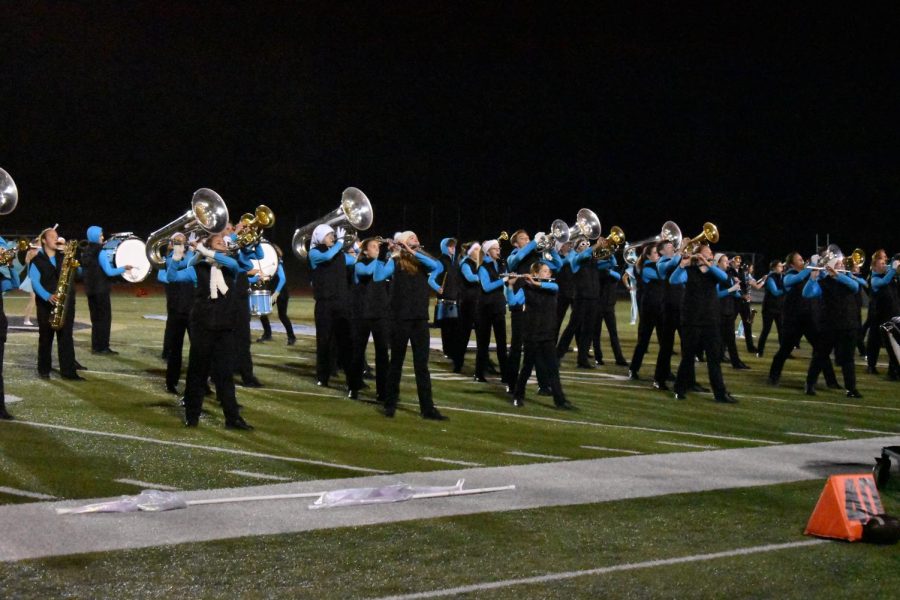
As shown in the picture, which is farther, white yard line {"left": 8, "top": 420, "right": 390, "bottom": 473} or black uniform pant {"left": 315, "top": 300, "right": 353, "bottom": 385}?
black uniform pant {"left": 315, "top": 300, "right": 353, "bottom": 385}

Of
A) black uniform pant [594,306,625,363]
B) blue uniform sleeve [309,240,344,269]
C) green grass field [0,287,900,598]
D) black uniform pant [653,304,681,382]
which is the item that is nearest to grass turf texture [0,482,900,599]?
green grass field [0,287,900,598]

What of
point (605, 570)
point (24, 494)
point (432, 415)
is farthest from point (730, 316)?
point (24, 494)

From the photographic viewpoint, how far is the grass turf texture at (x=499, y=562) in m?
4.69

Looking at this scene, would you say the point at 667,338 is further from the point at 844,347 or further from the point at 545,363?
the point at 545,363

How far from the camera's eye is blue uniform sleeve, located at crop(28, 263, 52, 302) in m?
11.3

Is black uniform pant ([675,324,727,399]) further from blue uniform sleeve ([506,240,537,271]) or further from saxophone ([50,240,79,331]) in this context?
saxophone ([50,240,79,331])

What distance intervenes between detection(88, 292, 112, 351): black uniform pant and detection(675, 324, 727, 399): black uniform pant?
7.33 metres

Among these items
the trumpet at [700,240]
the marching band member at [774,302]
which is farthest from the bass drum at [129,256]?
the marching band member at [774,302]

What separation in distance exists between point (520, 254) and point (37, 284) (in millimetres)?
4912

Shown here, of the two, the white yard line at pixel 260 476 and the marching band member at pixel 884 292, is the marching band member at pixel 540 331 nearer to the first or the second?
the white yard line at pixel 260 476

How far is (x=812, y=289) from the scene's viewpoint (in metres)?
12.7

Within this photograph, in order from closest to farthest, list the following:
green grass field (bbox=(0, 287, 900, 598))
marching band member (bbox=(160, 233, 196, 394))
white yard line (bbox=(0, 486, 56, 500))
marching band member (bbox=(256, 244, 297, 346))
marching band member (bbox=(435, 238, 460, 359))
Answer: green grass field (bbox=(0, 287, 900, 598)) < white yard line (bbox=(0, 486, 56, 500)) < marching band member (bbox=(160, 233, 196, 394)) < marching band member (bbox=(435, 238, 460, 359)) < marching band member (bbox=(256, 244, 297, 346))

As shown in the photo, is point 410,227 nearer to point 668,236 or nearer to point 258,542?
point 668,236

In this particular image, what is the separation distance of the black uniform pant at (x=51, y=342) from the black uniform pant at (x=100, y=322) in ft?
8.27
